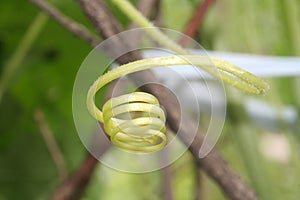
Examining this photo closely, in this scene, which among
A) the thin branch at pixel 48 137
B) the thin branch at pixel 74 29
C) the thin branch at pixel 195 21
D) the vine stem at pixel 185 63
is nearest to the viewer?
the vine stem at pixel 185 63

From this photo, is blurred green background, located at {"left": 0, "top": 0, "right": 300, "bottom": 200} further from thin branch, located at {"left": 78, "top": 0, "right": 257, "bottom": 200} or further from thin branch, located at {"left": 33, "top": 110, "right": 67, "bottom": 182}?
thin branch, located at {"left": 78, "top": 0, "right": 257, "bottom": 200}

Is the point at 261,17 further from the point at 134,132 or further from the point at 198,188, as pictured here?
the point at 134,132

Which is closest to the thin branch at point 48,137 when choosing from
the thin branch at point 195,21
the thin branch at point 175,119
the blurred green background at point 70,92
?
the blurred green background at point 70,92

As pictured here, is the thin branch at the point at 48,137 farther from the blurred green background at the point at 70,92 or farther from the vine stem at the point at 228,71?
the vine stem at the point at 228,71

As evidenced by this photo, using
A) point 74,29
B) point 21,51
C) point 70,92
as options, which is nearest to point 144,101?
point 74,29

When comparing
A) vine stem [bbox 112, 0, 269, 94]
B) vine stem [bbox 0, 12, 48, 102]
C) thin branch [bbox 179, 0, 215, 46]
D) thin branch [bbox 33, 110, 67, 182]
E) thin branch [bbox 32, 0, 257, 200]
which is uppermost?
vine stem [bbox 112, 0, 269, 94]

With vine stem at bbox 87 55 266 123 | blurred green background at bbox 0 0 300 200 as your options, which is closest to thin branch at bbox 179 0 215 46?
blurred green background at bbox 0 0 300 200

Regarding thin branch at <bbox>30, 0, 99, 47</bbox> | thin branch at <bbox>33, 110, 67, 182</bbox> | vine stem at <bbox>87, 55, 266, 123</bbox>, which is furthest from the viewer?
thin branch at <bbox>33, 110, 67, 182</bbox>

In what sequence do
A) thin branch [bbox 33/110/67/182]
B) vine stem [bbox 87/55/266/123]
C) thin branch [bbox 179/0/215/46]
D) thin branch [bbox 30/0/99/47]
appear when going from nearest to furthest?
Result: 1. vine stem [bbox 87/55/266/123]
2. thin branch [bbox 30/0/99/47]
3. thin branch [bbox 179/0/215/46]
4. thin branch [bbox 33/110/67/182]

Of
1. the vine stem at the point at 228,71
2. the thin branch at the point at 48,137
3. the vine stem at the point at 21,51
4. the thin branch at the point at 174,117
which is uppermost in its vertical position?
the vine stem at the point at 228,71
